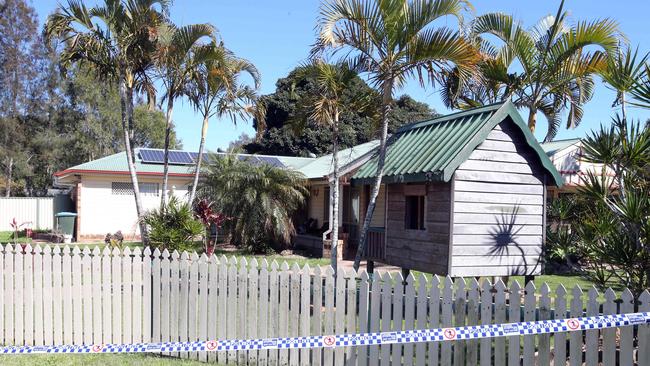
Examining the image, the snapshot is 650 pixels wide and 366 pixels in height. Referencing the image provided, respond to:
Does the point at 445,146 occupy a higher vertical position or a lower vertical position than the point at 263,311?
higher

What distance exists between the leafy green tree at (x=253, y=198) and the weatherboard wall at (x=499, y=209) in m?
9.42

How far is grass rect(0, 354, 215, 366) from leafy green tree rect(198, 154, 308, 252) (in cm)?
1036

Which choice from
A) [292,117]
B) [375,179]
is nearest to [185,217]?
[292,117]

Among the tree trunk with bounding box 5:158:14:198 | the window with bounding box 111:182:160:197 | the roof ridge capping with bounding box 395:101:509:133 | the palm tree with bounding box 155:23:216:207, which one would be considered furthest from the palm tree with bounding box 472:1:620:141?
the tree trunk with bounding box 5:158:14:198

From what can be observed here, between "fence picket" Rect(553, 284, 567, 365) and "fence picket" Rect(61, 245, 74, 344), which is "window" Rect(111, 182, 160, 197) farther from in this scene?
"fence picket" Rect(553, 284, 567, 365)

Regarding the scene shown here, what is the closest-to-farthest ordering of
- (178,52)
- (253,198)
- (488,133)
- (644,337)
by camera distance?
1. (644,337)
2. (488,133)
3. (178,52)
4. (253,198)

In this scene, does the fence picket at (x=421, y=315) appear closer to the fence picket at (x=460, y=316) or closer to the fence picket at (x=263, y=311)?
the fence picket at (x=460, y=316)

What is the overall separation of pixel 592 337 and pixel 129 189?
21.1m

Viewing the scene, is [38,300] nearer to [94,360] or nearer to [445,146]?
[94,360]

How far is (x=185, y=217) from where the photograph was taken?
11.4 metres

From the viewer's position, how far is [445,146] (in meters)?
8.63

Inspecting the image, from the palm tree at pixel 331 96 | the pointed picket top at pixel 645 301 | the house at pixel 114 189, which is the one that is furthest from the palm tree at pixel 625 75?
the house at pixel 114 189

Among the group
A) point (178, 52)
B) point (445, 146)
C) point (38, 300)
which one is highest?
point (178, 52)

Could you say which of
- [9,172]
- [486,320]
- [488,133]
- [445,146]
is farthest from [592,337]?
[9,172]
